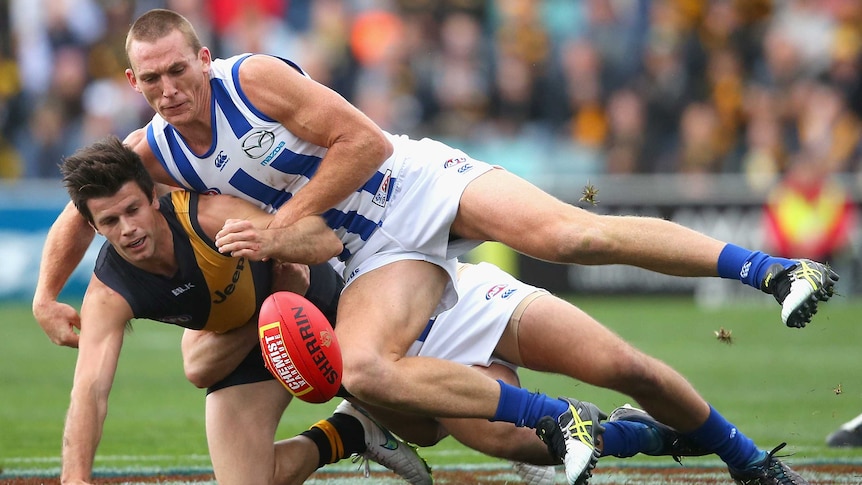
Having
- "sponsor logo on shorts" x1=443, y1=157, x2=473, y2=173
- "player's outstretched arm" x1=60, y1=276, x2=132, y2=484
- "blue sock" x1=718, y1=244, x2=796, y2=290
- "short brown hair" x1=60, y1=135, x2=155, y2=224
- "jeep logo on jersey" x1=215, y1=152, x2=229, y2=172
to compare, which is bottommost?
"player's outstretched arm" x1=60, y1=276, x2=132, y2=484

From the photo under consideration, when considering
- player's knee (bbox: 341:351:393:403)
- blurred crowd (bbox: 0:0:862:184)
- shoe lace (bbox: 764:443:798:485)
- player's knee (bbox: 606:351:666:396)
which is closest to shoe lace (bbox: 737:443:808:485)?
shoe lace (bbox: 764:443:798:485)

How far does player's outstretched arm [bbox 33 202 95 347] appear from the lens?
540 centimetres

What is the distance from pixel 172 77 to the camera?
5172 millimetres

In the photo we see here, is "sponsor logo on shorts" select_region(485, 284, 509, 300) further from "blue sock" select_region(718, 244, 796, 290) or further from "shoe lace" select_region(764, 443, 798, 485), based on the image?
"shoe lace" select_region(764, 443, 798, 485)

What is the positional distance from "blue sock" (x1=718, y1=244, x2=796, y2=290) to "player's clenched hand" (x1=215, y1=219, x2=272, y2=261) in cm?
180

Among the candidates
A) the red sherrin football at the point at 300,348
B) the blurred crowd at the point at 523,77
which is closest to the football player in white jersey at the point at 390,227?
the red sherrin football at the point at 300,348

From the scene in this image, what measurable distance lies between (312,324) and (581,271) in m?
10.1

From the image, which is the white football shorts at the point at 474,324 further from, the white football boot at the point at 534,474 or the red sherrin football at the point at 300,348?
the red sherrin football at the point at 300,348

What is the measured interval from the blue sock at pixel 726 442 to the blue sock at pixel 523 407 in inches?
27.1

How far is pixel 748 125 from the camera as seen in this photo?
50.3ft

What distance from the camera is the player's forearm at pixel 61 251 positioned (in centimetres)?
545

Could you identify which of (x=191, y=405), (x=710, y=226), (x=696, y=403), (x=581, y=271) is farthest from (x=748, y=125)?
(x=696, y=403)

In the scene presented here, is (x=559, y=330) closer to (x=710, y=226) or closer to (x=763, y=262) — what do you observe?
(x=763, y=262)

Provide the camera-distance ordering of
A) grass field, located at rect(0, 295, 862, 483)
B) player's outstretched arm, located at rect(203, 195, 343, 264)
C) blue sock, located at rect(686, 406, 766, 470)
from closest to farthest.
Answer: player's outstretched arm, located at rect(203, 195, 343, 264)
blue sock, located at rect(686, 406, 766, 470)
grass field, located at rect(0, 295, 862, 483)
